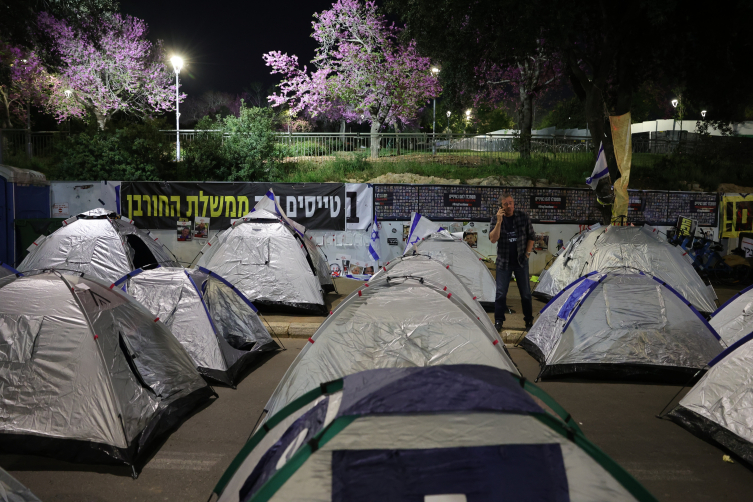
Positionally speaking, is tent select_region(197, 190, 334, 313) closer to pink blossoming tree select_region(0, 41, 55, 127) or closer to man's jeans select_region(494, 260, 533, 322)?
man's jeans select_region(494, 260, 533, 322)

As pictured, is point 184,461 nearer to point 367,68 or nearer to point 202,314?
point 202,314

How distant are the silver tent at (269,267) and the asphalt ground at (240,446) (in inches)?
123

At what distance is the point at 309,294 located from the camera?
357 inches

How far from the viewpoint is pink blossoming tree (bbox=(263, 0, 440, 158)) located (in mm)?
20266

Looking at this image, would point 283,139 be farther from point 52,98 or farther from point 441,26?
point 52,98

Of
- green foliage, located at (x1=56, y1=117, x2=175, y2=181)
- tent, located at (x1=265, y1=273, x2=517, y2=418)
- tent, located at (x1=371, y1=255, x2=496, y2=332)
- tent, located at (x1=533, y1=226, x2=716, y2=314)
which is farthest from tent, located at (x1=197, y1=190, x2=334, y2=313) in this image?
green foliage, located at (x1=56, y1=117, x2=175, y2=181)

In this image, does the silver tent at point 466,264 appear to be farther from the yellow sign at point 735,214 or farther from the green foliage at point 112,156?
the green foliage at point 112,156

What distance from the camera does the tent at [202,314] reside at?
6.06 metres

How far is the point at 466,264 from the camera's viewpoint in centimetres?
967

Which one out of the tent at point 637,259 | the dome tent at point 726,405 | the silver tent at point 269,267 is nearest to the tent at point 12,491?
the dome tent at point 726,405

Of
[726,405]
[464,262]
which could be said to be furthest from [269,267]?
[726,405]

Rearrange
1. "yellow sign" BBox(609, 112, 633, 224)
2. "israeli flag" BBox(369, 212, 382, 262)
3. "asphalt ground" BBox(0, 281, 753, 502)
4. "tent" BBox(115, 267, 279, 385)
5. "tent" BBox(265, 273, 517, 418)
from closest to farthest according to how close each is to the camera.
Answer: "asphalt ground" BBox(0, 281, 753, 502)
"tent" BBox(265, 273, 517, 418)
"tent" BBox(115, 267, 279, 385)
"yellow sign" BBox(609, 112, 633, 224)
"israeli flag" BBox(369, 212, 382, 262)

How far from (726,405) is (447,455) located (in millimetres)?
3633

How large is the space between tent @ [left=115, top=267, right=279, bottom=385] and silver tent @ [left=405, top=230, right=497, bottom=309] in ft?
12.8
